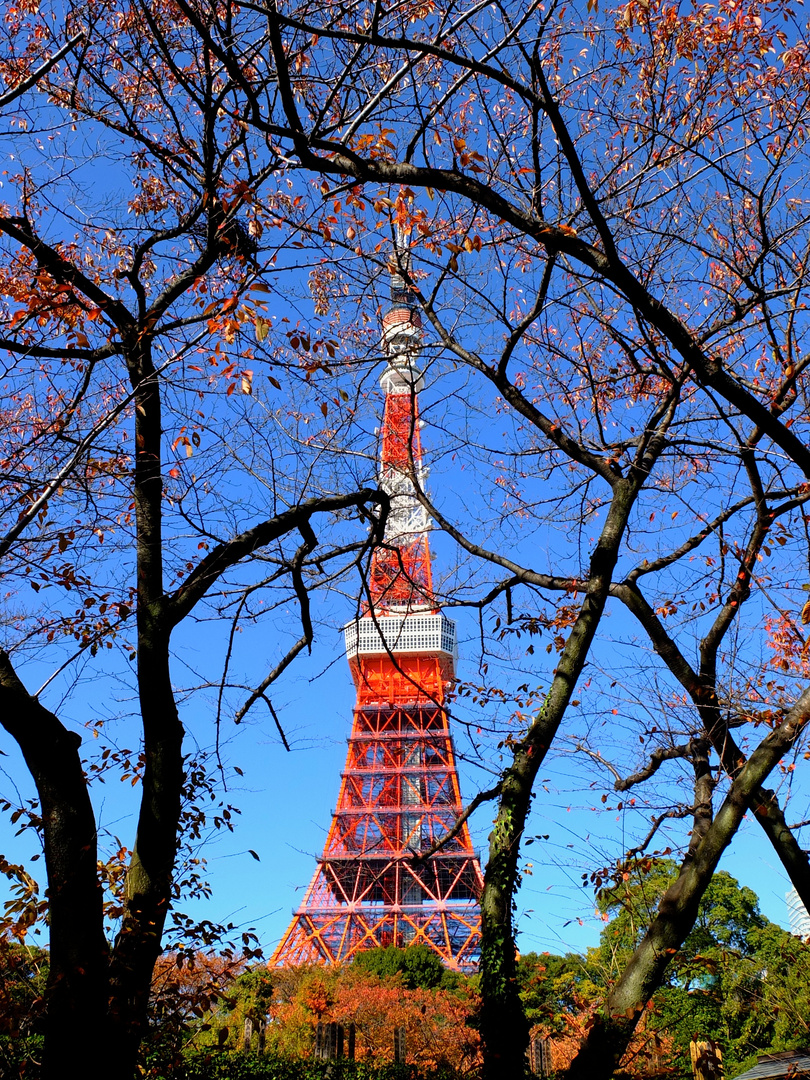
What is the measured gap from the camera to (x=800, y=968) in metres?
12.2

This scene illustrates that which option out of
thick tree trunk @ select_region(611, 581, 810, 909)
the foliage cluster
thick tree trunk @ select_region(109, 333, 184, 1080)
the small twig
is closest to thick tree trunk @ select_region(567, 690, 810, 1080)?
thick tree trunk @ select_region(611, 581, 810, 909)

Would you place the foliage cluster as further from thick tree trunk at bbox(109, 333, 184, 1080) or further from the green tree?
thick tree trunk at bbox(109, 333, 184, 1080)

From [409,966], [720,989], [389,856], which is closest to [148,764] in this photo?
[720,989]

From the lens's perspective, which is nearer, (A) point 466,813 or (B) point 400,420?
(A) point 466,813

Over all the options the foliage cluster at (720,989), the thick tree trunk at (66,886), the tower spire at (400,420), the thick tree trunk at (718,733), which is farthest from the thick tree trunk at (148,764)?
the foliage cluster at (720,989)

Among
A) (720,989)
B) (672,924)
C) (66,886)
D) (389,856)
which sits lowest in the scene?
(720,989)

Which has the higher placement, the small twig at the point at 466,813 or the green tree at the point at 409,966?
the small twig at the point at 466,813

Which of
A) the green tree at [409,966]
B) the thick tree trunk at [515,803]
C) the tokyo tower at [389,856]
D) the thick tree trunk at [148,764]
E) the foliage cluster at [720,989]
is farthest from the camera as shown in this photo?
the tokyo tower at [389,856]

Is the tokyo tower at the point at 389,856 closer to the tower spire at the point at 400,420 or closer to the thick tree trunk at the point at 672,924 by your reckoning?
the tower spire at the point at 400,420

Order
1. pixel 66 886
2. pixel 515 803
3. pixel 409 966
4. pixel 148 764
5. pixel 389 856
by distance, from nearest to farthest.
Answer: pixel 66 886 < pixel 148 764 < pixel 515 803 < pixel 409 966 < pixel 389 856

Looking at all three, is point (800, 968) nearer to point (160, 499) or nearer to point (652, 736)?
point (652, 736)

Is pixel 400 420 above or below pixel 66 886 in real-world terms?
above

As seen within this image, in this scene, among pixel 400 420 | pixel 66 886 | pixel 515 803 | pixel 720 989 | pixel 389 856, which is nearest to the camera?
pixel 66 886

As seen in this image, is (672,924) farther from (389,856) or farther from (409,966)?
(389,856)
